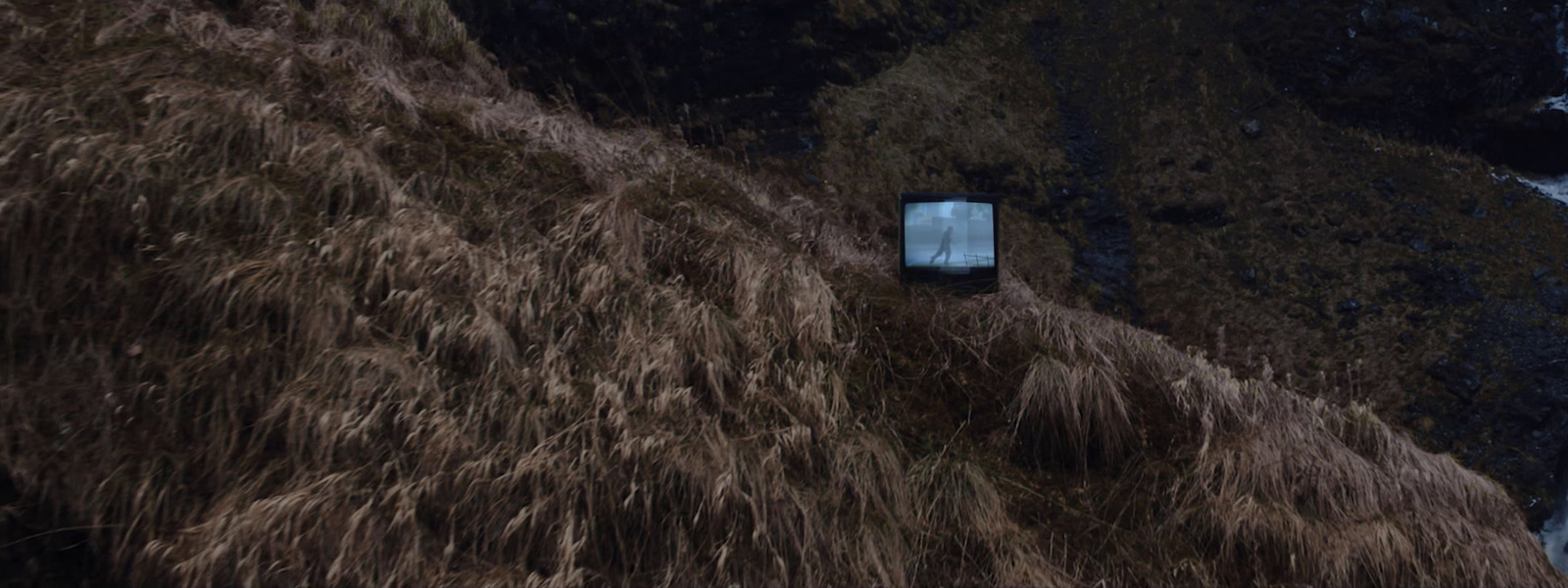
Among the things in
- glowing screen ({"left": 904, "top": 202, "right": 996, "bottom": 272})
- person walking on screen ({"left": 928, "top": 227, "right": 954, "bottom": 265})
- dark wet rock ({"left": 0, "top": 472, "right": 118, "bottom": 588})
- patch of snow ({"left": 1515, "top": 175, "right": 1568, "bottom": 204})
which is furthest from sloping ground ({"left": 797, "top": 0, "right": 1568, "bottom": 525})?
dark wet rock ({"left": 0, "top": 472, "right": 118, "bottom": 588})

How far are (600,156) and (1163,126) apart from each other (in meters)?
15.3

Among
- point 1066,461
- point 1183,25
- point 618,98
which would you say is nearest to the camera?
point 1066,461

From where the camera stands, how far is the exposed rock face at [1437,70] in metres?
18.5

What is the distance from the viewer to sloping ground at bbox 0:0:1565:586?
3867 mm

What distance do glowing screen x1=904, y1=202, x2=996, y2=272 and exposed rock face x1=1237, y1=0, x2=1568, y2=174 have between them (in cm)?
1612

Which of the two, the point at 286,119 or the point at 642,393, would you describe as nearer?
the point at 642,393

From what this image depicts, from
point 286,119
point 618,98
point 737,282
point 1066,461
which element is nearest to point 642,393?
point 737,282

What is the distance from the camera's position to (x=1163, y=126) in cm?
1881

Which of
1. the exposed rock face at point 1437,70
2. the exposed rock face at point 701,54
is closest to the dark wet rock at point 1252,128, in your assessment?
the exposed rock face at point 1437,70

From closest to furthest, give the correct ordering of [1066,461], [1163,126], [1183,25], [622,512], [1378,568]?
1. [622,512]
2. [1378,568]
3. [1066,461]
4. [1163,126]
5. [1183,25]

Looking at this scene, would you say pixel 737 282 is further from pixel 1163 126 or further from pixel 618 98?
pixel 1163 126

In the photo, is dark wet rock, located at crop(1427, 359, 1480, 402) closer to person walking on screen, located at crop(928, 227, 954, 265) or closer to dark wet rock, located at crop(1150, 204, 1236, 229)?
dark wet rock, located at crop(1150, 204, 1236, 229)

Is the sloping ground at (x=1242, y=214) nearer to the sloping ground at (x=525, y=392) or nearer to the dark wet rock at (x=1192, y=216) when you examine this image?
the dark wet rock at (x=1192, y=216)

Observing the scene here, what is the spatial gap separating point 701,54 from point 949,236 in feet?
34.1
